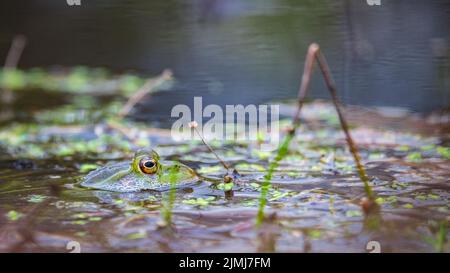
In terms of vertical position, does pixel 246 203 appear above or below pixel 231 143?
below

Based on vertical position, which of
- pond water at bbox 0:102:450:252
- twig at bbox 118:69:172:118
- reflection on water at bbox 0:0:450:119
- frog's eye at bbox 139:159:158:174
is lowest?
pond water at bbox 0:102:450:252

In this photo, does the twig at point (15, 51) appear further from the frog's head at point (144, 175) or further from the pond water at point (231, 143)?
the frog's head at point (144, 175)

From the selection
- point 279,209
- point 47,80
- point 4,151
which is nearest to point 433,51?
point 279,209

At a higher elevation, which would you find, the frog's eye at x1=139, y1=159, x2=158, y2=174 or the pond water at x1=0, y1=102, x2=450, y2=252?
the frog's eye at x1=139, y1=159, x2=158, y2=174

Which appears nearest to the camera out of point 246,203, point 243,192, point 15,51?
point 246,203

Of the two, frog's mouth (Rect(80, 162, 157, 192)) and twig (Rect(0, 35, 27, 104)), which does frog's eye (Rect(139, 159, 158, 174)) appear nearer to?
frog's mouth (Rect(80, 162, 157, 192))

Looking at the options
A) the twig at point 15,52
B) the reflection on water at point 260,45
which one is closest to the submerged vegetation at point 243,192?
the reflection on water at point 260,45

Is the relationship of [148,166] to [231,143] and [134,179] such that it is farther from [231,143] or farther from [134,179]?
[231,143]

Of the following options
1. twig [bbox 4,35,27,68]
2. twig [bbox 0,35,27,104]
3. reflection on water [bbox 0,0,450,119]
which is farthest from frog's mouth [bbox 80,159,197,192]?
twig [bbox 4,35,27,68]

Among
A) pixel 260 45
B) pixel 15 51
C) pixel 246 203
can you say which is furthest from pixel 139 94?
pixel 15 51
